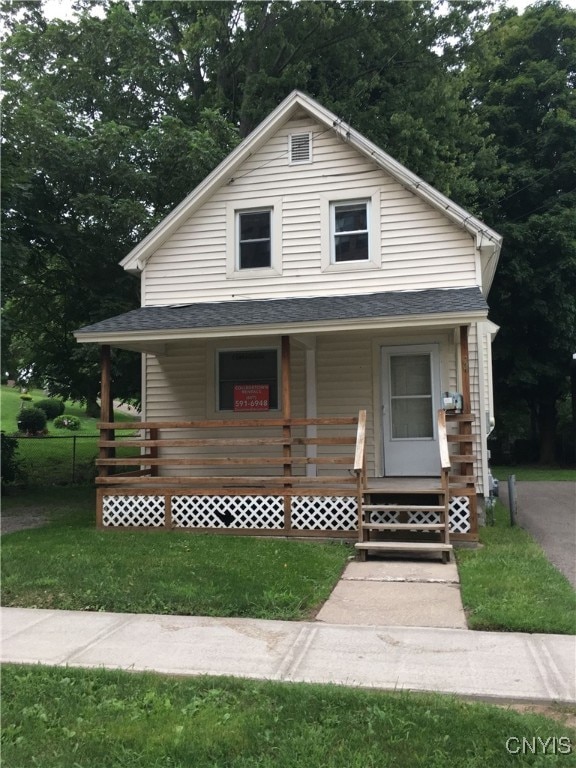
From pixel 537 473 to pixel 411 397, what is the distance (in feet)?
37.1

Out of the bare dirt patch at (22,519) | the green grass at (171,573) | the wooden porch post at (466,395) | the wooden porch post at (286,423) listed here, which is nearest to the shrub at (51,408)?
the bare dirt patch at (22,519)

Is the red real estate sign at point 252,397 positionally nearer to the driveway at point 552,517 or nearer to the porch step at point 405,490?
the porch step at point 405,490

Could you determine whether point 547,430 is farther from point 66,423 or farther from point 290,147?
point 66,423

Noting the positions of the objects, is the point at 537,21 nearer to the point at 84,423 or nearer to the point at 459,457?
the point at 459,457

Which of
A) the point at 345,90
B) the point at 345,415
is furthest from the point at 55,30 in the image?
the point at 345,415

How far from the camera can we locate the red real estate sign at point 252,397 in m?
10.9

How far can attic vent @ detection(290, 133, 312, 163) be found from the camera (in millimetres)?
11047

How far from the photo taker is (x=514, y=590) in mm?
6020

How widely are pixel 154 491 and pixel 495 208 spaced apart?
16815 mm

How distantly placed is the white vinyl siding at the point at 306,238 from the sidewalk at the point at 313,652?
21.8ft

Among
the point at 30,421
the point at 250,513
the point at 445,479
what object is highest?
the point at 30,421

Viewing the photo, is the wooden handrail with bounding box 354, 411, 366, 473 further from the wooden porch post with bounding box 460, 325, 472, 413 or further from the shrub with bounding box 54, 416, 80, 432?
the shrub with bounding box 54, 416, 80, 432

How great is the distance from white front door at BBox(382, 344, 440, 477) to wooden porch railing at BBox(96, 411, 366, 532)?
2.34 ft

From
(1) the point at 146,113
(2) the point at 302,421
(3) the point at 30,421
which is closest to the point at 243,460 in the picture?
(2) the point at 302,421
